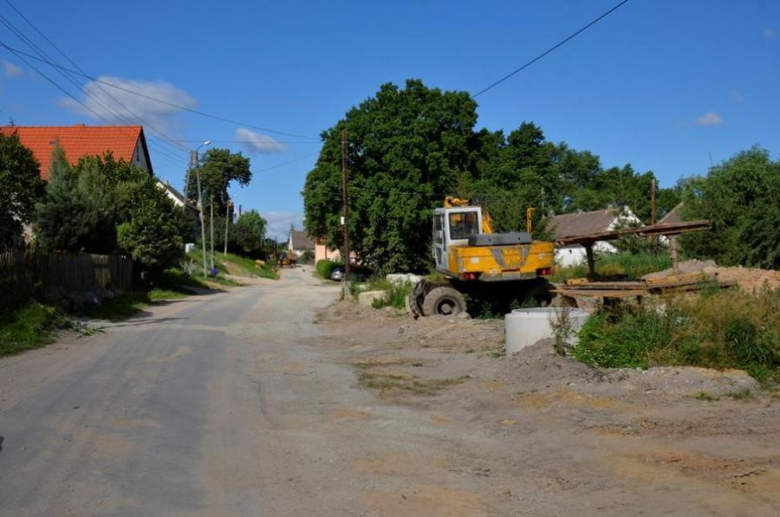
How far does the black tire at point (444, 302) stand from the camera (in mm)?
19062

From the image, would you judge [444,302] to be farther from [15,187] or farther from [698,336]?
[15,187]

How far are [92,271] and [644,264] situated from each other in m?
22.2

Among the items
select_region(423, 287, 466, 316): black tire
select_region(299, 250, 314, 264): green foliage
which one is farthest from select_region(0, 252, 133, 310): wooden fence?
select_region(299, 250, 314, 264): green foliage

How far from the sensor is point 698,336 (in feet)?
29.9

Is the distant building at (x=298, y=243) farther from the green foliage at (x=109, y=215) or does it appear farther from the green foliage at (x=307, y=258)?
the green foliage at (x=109, y=215)

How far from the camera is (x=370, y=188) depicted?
50.3 meters

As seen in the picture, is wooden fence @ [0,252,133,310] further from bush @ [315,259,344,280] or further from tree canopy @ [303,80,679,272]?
bush @ [315,259,344,280]

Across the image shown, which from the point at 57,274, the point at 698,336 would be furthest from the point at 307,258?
the point at 698,336

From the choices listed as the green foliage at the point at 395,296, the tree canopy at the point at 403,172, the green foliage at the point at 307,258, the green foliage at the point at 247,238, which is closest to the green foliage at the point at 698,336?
the green foliage at the point at 395,296

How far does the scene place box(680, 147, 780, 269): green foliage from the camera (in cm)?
2950

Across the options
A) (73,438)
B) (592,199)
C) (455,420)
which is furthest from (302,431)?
(592,199)

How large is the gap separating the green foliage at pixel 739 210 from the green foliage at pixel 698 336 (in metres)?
21.7

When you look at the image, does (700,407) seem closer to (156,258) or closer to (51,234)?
(51,234)

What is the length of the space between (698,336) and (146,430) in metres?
6.74
